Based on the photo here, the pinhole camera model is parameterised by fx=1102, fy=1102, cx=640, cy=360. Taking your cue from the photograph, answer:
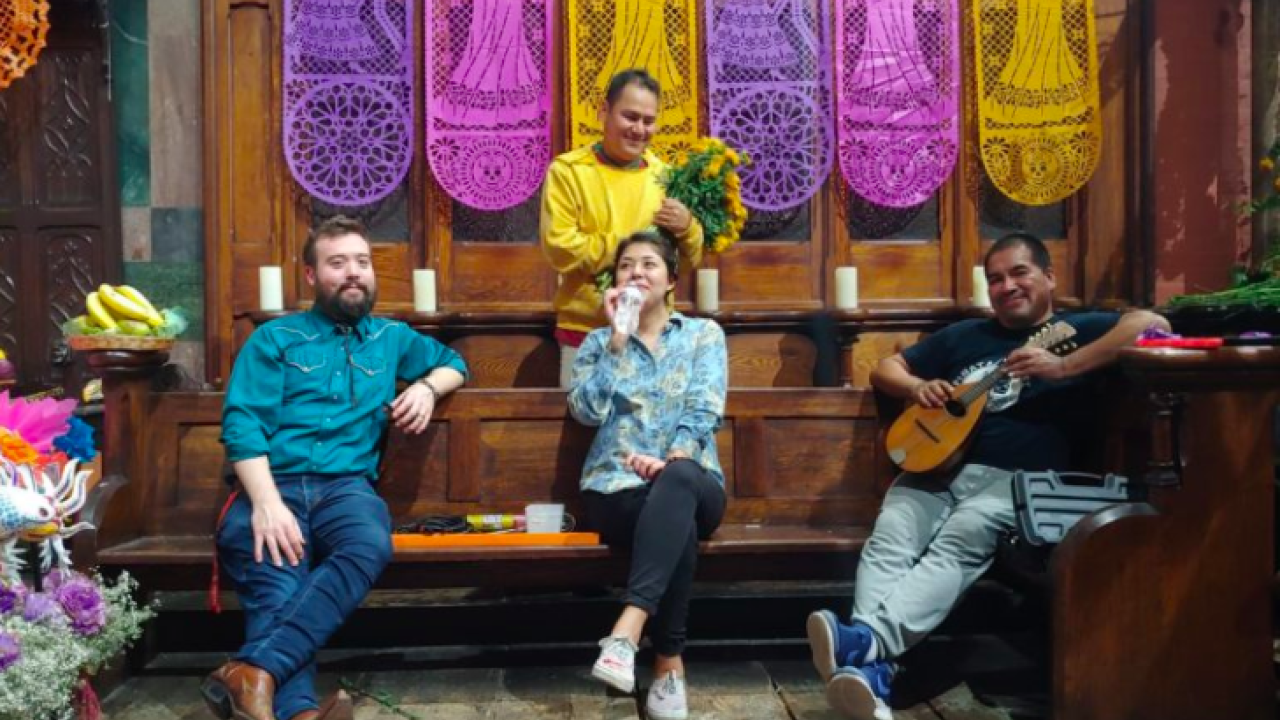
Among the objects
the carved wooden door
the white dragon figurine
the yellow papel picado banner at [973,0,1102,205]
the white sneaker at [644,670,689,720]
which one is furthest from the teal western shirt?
the yellow papel picado banner at [973,0,1102,205]

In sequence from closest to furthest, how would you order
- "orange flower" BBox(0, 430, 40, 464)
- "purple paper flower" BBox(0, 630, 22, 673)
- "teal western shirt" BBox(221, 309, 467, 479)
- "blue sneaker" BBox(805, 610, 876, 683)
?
"purple paper flower" BBox(0, 630, 22, 673) → "orange flower" BBox(0, 430, 40, 464) → "blue sneaker" BBox(805, 610, 876, 683) → "teal western shirt" BBox(221, 309, 467, 479)

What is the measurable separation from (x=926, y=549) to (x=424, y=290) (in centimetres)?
256

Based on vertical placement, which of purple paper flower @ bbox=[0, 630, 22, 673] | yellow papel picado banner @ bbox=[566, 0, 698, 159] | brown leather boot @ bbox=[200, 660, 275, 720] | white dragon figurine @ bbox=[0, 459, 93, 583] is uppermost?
yellow papel picado banner @ bbox=[566, 0, 698, 159]

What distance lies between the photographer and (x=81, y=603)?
9.36 ft

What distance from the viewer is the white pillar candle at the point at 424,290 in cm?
486

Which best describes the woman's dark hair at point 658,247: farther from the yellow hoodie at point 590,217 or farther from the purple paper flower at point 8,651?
the purple paper flower at point 8,651

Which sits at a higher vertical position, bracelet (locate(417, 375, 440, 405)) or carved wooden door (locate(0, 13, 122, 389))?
carved wooden door (locate(0, 13, 122, 389))

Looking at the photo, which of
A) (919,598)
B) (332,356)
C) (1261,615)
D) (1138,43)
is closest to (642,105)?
(332,356)

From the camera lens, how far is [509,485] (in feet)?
11.8

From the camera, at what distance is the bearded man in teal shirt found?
277 centimetres

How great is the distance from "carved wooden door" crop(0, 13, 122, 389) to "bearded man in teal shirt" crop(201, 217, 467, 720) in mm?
2510

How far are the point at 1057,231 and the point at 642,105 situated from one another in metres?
2.65

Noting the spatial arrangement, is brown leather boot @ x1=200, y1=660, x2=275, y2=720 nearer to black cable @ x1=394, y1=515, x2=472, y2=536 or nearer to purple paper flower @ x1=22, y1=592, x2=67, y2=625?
purple paper flower @ x1=22, y1=592, x2=67, y2=625

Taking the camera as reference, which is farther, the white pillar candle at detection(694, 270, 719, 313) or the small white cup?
the white pillar candle at detection(694, 270, 719, 313)
